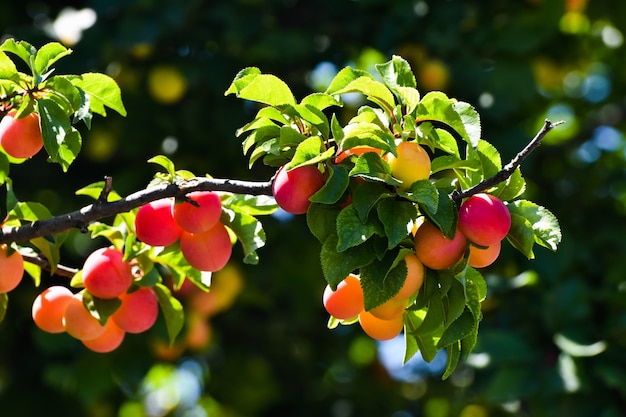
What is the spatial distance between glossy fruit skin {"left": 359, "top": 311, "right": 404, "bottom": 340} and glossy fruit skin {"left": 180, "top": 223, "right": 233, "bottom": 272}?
0.64 ft

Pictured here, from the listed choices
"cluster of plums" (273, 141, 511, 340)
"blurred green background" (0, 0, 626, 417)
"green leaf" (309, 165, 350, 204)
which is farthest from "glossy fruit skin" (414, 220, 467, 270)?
"blurred green background" (0, 0, 626, 417)

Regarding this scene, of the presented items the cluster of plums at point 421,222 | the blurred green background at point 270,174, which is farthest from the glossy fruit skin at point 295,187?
the blurred green background at point 270,174

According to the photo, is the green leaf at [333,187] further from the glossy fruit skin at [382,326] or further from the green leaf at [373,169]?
the glossy fruit skin at [382,326]

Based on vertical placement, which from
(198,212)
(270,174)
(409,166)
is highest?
(409,166)

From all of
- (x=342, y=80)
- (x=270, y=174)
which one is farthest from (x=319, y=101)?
(x=270, y=174)

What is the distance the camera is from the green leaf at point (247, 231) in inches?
45.6

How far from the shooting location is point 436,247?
→ 986 millimetres

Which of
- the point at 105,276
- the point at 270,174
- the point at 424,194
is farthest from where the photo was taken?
the point at 270,174

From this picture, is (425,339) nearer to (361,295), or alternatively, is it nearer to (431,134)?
(361,295)

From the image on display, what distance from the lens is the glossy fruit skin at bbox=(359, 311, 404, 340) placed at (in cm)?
110

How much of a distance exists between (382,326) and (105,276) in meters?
0.36

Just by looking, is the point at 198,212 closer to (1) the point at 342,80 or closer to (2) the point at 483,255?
(1) the point at 342,80

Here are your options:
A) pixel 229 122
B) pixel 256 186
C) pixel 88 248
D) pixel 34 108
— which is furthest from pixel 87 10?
pixel 256 186

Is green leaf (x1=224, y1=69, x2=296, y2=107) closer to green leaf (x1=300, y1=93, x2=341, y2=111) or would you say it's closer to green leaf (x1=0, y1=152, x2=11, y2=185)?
green leaf (x1=300, y1=93, x2=341, y2=111)
